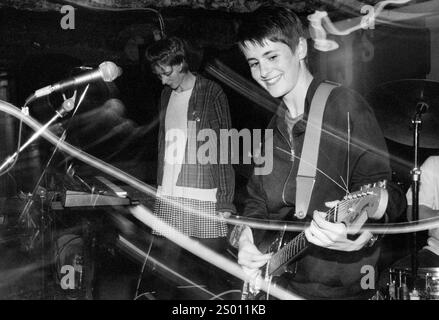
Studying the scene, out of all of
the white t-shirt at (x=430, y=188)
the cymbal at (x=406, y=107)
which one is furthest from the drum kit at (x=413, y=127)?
the white t-shirt at (x=430, y=188)

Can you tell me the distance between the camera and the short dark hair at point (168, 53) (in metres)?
2.67

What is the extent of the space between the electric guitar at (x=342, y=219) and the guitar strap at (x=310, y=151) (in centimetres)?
13

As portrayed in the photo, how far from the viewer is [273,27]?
186 centimetres

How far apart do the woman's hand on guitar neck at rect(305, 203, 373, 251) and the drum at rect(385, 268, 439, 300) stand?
0.61 meters

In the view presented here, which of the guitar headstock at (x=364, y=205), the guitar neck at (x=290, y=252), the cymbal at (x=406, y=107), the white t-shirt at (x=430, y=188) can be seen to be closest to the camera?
the guitar headstock at (x=364, y=205)

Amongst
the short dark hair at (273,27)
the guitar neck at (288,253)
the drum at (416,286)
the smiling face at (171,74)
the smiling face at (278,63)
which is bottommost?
the drum at (416,286)

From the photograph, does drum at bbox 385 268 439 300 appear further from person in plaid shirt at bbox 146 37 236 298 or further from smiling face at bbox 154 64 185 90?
smiling face at bbox 154 64 185 90

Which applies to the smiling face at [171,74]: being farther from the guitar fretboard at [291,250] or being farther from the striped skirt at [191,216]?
the guitar fretboard at [291,250]

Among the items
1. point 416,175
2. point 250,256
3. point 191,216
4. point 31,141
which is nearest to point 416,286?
point 416,175

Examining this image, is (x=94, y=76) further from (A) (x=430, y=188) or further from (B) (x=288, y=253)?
(A) (x=430, y=188)

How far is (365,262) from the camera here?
1.60 m

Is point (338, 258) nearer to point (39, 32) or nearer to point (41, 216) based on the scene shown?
point (41, 216)
